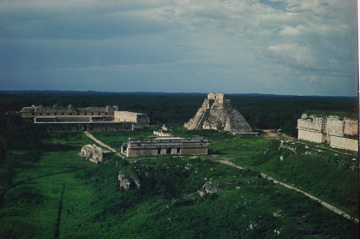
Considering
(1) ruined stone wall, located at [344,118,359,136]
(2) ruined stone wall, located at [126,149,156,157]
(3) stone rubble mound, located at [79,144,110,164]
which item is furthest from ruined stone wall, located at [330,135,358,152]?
(3) stone rubble mound, located at [79,144,110,164]

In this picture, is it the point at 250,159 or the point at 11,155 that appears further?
the point at 11,155

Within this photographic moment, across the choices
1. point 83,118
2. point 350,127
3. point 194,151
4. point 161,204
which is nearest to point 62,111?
point 83,118

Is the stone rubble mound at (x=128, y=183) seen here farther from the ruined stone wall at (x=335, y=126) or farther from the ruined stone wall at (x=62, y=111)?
the ruined stone wall at (x=62, y=111)

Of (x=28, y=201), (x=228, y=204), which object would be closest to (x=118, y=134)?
(x=28, y=201)

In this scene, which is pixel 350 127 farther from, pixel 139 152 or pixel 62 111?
pixel 62 111

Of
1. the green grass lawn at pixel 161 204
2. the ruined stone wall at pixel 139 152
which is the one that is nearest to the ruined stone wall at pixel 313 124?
the green grass lawn at pixel 161 204

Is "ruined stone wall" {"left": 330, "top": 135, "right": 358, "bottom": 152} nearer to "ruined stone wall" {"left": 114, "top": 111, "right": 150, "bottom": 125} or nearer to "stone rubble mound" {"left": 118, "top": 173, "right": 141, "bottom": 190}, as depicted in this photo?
"stone rubble mound" {"left": 118, "top": 173, "right": 141, "bottom": 190}

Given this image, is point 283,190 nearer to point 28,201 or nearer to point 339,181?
point 339,181
